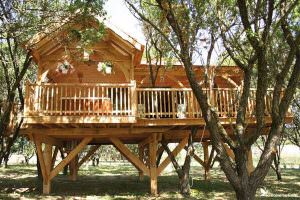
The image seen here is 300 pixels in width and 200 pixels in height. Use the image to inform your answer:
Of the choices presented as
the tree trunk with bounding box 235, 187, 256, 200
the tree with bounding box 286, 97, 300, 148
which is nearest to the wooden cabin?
the tree trunk with bounding box 235, 187, 256, 200

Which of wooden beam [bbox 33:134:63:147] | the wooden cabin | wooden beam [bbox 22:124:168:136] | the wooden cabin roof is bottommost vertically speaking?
wooden beam [bbox 33:134:63:147]

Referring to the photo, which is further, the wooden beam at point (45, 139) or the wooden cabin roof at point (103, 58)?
the wooden beam at point (45, 139)

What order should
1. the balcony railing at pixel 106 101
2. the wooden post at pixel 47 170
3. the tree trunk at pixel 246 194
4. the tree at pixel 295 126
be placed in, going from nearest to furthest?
the tree trunk at pixel 246 194, the balcony railing at pixel 106 101, the wooden post at pixel 47 170, the tree at pixel 295 126

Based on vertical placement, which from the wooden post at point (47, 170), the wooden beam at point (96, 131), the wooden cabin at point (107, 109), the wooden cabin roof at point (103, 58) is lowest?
the wooden post at point (47, 170)

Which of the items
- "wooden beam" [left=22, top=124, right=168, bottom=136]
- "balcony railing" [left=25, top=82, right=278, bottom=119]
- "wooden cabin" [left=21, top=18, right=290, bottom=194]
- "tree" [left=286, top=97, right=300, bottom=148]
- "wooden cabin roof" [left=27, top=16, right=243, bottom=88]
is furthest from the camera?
"tree" [left=286, top=97, right=300, bottom=148]

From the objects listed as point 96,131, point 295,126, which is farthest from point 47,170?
point 295,126

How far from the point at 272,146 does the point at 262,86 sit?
1.37 metres

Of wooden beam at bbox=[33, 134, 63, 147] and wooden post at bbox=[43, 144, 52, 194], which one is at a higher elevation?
wooden beam at bbox=[33, 134, 63, 147]

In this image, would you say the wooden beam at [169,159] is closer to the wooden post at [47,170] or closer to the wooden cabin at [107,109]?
the wooden cabin at [107,109]

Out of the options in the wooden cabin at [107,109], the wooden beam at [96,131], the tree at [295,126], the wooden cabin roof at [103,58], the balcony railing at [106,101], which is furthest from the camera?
the tree at [295,126]

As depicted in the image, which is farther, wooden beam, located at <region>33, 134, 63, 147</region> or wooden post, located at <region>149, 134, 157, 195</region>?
wooden beam, located at <region>33, 134, 63, 147</region>

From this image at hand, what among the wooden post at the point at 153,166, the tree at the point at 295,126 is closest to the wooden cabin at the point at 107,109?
the wooden post at the point at 153,166

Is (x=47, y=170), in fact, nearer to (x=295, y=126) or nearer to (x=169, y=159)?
(x=169, y=159)

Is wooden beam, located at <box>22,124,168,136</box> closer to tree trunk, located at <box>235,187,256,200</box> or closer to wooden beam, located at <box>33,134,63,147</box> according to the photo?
wooden beam, located at <box>33,134,63,147</box>
